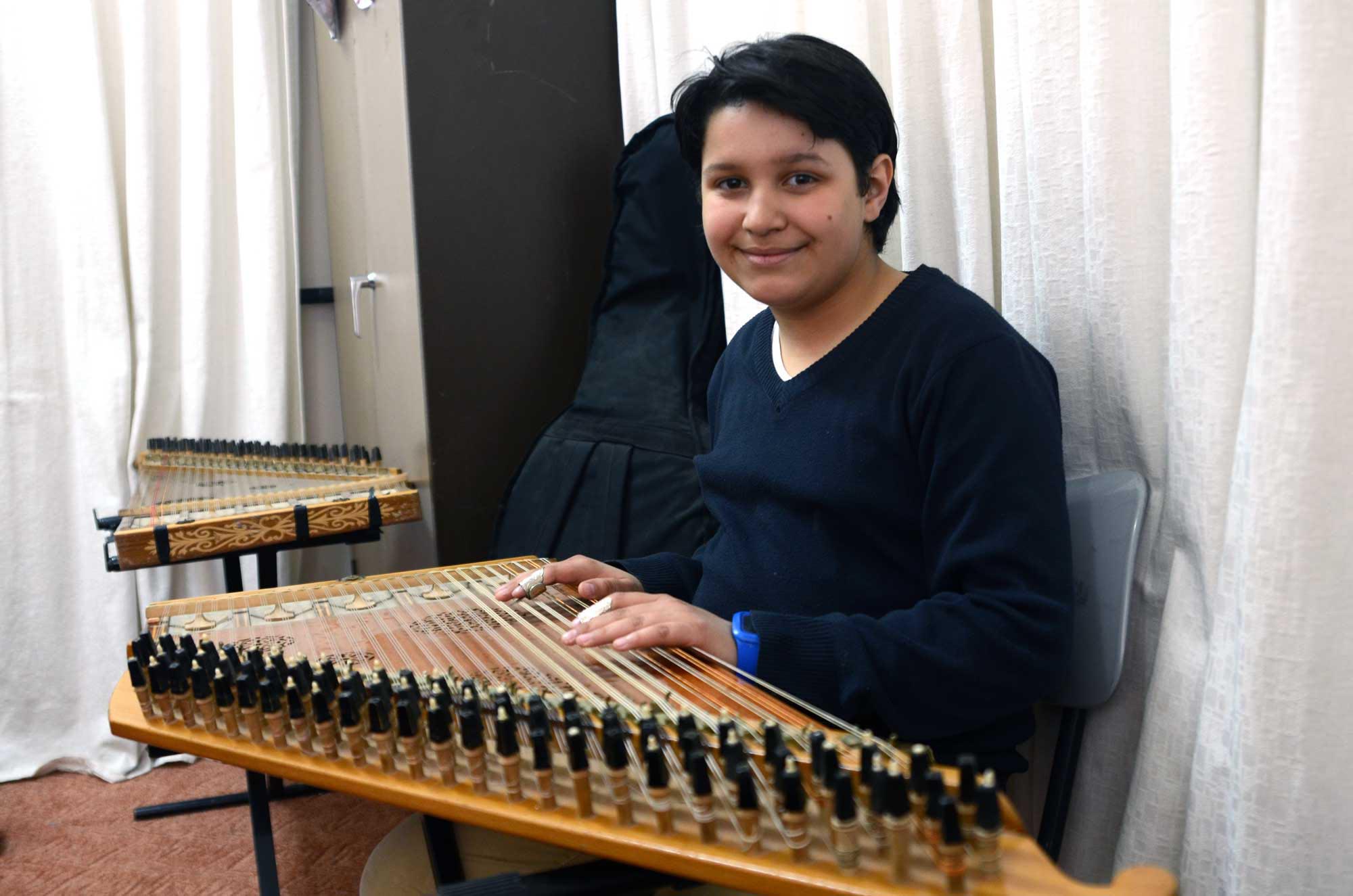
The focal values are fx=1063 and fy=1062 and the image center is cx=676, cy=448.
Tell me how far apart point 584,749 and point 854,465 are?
0.52 m

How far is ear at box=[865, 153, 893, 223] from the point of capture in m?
1.30

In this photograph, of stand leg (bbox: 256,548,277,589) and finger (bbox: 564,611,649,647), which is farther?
stand leg (bbox: 256,548,277,589)

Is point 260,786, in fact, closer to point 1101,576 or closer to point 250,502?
point 250,502

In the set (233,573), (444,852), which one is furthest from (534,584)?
(233,573)

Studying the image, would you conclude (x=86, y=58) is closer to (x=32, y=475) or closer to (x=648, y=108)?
(x=32, y=475)

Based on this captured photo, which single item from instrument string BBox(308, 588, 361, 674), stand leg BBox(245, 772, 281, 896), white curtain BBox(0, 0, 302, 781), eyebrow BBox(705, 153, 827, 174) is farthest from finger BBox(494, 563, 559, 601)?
white curtain BBox(0, 0, 302, 781)

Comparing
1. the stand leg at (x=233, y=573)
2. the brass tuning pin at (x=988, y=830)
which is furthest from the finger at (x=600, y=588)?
the stand leg at (x=233, y=573)

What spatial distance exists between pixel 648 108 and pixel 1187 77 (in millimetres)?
1293

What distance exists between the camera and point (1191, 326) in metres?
1.13

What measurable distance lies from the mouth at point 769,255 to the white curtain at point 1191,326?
34cm

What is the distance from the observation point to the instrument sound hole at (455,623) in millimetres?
1260

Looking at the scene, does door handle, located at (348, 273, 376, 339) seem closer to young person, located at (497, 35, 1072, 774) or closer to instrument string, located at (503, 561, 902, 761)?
young person, located at (497, 35, 1072, 774)

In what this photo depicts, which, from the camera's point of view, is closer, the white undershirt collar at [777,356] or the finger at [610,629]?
the finger at [610,629]

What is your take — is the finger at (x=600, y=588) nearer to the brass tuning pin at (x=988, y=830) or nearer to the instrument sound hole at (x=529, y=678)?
the instrument sound hole at (x=529, y=678)
